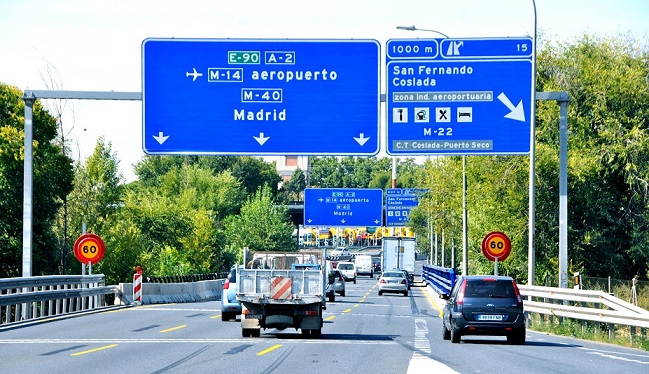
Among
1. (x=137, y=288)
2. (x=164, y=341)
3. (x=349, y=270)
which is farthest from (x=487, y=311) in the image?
(x=349, y=270)

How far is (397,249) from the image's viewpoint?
86.9 m

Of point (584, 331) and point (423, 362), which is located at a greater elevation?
point (423, 362)

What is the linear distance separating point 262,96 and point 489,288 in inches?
332

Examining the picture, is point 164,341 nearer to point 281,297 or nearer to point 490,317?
point 281,297

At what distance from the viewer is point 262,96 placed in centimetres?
2833

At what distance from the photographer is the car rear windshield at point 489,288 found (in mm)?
23625

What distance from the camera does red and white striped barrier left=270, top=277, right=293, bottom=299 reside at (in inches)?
926

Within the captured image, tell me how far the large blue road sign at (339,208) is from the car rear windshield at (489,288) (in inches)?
1836

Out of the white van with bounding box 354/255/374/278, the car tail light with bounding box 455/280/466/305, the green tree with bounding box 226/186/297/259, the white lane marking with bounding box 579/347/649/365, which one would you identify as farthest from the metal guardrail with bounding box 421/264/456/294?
the white van with bounding box 354/255/374/278

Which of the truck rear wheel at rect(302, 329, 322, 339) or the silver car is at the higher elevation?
the truck rear wheel at rect(302, 329, 322, 339)

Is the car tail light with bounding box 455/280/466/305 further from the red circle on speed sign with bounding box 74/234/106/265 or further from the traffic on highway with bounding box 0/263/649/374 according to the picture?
the red circle on speed sign with bounding box 74/234/106/265

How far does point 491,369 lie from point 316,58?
13.8m

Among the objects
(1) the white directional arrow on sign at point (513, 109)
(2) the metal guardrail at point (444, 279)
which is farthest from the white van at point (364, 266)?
(1) the white directional arrow on sign at point (513, 109)

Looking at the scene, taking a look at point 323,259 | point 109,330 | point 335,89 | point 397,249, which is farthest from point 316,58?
point 397,249
